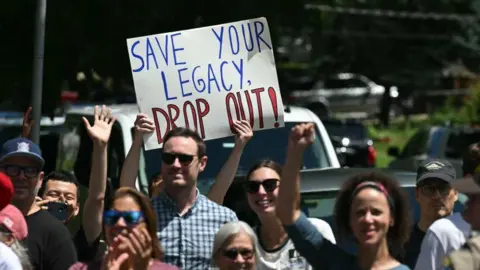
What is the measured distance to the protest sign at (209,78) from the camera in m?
8.88

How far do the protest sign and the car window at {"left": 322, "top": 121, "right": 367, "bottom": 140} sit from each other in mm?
17979

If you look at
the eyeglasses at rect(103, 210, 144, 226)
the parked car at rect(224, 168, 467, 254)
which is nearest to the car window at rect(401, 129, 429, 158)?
the parked car at rect(224, 168, 467, 254)

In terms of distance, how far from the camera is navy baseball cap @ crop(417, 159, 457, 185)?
7.53m

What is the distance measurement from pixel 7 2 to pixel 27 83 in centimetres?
103

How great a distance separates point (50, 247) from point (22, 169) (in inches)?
22.1

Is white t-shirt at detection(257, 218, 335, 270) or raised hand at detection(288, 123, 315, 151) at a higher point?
raised hand at detection(288, 123, 315, 151)

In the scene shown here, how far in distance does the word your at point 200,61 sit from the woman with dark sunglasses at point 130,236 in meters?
2.90

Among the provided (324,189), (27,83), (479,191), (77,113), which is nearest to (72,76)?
(27,83)

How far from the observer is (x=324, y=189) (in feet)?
32.1

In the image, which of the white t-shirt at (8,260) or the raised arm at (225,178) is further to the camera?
the raised arm at (225,178)

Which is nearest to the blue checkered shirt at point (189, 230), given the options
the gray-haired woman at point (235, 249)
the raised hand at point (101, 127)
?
the raised hand at point (101, 127)

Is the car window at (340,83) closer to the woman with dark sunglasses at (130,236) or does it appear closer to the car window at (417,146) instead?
the car window at (417,146)

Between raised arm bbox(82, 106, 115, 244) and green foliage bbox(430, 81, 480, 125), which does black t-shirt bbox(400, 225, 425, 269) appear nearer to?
raised arm bbox(82, 106, 115, 244)

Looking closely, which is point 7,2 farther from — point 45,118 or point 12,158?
point 12,158
